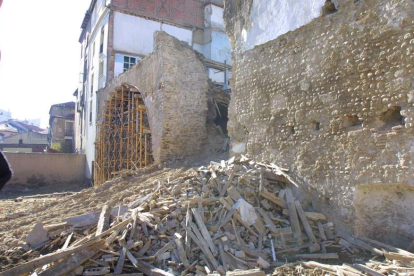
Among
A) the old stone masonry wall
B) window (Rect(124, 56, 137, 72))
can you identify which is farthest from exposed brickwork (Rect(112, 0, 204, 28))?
the old stone masonry wall

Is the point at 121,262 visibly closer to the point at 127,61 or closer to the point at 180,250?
the point at 180,250

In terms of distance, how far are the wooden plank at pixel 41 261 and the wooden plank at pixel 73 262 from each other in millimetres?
62

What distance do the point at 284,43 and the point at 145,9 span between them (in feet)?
49.8

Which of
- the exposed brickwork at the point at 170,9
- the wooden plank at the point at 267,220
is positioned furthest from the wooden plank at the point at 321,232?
the exposed brickwork at the point at 170,9

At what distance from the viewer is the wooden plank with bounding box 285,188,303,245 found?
5.69m

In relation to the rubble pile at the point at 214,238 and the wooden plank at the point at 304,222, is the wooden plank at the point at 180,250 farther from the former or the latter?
the wooden plank at the point at 304,222

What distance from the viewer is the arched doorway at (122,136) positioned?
44.3ft

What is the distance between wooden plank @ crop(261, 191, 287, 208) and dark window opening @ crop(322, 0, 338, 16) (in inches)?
136

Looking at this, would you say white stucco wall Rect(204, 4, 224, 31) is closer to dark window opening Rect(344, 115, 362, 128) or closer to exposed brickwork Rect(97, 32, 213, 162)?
exposed brickwork Rect(97, 32, 213, 162)

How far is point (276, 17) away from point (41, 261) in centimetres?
623

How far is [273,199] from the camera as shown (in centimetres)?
632

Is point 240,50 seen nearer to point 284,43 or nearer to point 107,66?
point 284,43

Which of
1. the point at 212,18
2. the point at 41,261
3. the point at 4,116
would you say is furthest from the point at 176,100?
the point at 4,116

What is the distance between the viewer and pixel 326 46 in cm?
629
